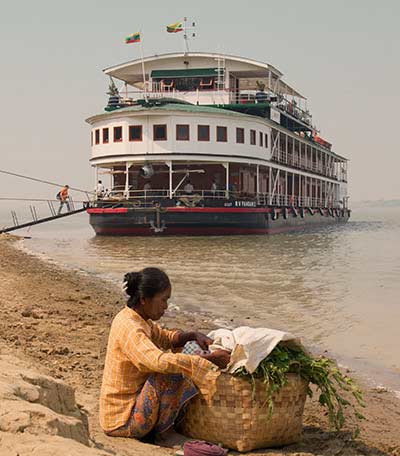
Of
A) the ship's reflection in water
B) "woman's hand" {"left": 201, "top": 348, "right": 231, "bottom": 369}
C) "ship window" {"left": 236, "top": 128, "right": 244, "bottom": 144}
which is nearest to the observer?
"woman's hand" {"left": 201, "top": 348, "right": 231, "bottom": 369}

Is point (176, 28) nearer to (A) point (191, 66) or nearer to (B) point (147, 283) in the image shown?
(A) point (191, 66)

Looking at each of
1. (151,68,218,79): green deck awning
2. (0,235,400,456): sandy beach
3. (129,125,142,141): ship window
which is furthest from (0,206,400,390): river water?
(151,68,218,79): green deck awning

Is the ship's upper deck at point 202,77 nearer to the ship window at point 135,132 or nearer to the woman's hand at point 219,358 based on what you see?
the ship window at point 135,132

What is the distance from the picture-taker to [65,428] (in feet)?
9.16

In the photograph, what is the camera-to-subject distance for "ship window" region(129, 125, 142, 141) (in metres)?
26.4

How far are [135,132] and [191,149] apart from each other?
96.3 inches

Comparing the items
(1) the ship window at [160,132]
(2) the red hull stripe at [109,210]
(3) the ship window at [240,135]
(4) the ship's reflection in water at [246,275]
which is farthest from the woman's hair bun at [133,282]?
(3) the ship window at [240,135]

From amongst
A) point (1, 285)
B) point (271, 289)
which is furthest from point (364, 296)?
point (1, 285)

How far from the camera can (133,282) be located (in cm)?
371

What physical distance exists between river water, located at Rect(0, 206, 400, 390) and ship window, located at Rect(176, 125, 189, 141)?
5.27 metres

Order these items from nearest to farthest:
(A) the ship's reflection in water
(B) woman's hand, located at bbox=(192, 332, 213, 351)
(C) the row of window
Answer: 1. (B) woman's hand, located at bbox=(192, 332, 213, 351)
2. (A) the ship's reflection in water
3. (C) the row of window

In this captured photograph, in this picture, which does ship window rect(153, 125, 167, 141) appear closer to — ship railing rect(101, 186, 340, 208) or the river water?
ship railing rect(101, 186, 340, 208)

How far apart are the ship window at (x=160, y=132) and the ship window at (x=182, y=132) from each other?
0.54 m

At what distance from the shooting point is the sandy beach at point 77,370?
2668 mm
